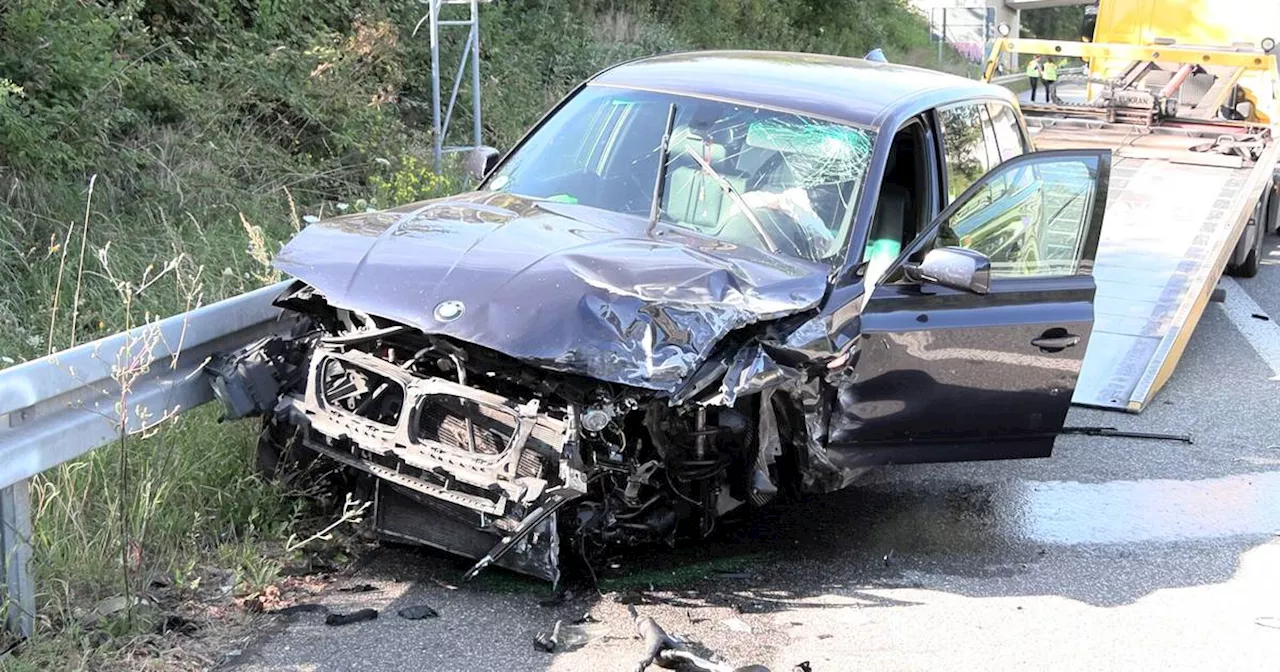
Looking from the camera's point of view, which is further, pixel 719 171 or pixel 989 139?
pixel 989 139


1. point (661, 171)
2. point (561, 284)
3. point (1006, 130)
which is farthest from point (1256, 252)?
point (561, 284)

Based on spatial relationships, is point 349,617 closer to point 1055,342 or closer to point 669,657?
point 669,657

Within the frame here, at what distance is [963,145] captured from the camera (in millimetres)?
6066

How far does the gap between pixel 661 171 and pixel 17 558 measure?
9.64 ft

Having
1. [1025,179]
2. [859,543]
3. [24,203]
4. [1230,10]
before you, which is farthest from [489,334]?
[1230,10]

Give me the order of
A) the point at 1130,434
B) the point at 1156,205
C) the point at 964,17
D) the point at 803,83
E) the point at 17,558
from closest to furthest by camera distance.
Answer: the point at 17,558 < the point at 803,83 < the point at 1130,434 < the point at 1156,205 < the point at 964,17

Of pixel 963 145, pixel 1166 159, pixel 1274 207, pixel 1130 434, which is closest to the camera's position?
pixel 963 145

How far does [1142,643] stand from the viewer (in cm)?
449

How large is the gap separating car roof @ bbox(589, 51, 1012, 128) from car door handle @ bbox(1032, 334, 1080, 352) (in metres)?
1.14

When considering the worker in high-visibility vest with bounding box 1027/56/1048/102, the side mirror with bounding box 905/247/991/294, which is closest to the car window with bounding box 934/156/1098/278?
the side mirror with bounding box 905/247/991/294

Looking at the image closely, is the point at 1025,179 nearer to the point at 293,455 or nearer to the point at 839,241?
the point at 839,241

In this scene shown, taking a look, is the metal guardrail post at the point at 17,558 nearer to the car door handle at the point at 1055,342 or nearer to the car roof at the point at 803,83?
the car roof at the point at 803,83

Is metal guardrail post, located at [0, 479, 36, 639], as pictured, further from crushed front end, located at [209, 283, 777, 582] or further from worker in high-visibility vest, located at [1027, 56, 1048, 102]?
worker in high-visibility vest, located at [1027, 56, 1048, 102]

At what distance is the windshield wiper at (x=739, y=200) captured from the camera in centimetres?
511
